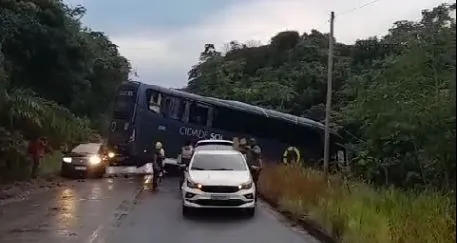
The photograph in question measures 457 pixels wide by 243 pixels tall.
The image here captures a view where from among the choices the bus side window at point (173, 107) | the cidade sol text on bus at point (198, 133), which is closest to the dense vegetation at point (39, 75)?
the bus side window at point (173, 107)

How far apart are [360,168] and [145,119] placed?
10.7 metres

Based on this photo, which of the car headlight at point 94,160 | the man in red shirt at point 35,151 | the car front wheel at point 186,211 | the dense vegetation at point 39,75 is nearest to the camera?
the car front wheel at point 186,211

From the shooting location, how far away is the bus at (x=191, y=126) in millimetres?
34219

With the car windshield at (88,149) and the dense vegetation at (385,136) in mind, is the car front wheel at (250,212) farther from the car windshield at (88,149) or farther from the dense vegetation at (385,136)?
the car windshield at (88,149)

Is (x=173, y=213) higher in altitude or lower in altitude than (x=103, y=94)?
lower

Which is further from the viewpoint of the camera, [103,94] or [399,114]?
[103,94]

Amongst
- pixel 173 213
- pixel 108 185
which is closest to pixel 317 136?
pixel 108 185

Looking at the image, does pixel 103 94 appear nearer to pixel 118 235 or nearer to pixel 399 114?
pixel 399 114

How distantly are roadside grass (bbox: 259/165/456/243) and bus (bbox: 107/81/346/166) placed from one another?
14.7 metres

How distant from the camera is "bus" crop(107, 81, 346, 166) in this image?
112 feet

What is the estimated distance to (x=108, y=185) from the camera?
92.2 feet

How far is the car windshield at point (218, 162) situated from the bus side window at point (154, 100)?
49.1 ft

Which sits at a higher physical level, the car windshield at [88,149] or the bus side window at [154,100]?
the bus side window at [154,100]

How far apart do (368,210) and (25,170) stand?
1906cm
